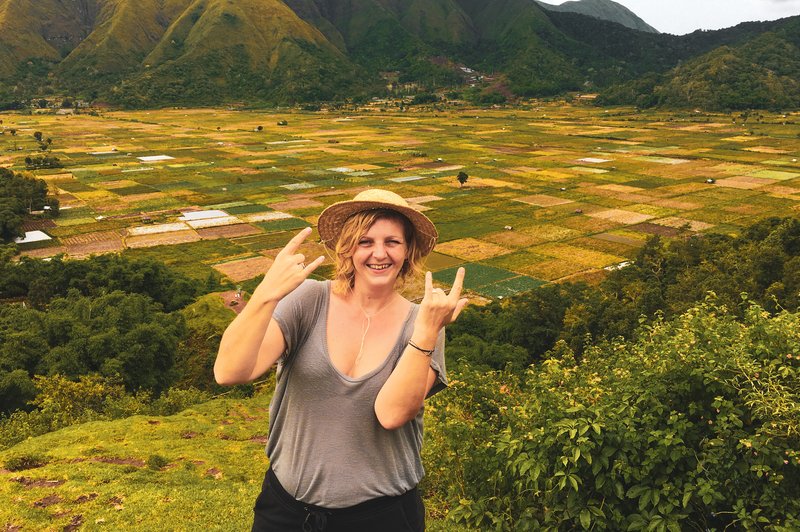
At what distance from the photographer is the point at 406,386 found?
11.1ft

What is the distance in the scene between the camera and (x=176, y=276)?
155 feet

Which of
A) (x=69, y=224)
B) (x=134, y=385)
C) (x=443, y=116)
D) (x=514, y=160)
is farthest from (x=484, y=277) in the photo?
(x=443, y=116)

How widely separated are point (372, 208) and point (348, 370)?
111 cm

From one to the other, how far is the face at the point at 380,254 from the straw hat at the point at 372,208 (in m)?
0.13

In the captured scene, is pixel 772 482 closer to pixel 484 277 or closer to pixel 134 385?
pixel 134 385

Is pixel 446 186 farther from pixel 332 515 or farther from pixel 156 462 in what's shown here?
pixel 332 515

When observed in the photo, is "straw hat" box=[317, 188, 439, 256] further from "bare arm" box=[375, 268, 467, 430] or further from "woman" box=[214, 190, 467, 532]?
"bare arm" box=[375, 268, 467, 430]

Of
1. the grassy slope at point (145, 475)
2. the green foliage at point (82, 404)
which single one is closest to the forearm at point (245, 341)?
the grassy slope at point (145, 475)

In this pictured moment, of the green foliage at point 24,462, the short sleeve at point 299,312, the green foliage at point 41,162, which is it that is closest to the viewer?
the short sleeve at point 299,312

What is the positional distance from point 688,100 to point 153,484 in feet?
718

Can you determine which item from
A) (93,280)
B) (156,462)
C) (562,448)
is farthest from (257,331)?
(93,280)

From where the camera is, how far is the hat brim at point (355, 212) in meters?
3.86

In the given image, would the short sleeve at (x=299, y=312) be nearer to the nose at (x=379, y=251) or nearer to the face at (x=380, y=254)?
the face at (x=380, y=254)

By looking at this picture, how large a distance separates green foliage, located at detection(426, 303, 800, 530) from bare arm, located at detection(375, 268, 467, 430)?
13.3 ft
